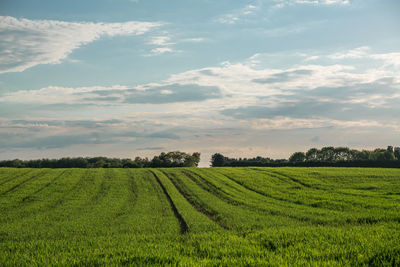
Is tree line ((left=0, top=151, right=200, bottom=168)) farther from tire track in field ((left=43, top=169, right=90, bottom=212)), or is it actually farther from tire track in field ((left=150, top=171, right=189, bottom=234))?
tire track in field ((left=150, top=171, right=189, bottom=234))

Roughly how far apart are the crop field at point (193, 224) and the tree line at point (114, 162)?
236 ft

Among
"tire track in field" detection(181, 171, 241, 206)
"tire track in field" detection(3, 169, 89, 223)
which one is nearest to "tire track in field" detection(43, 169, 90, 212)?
"tire track in field" detection(3, 169, 89, 223)

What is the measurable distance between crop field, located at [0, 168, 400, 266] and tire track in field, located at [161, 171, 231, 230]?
0.16m

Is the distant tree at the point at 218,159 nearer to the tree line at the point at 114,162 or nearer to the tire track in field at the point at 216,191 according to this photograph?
the tree line at the point at 114,162

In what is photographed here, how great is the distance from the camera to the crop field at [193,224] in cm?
1375

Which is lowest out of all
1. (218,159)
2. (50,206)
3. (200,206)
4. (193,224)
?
(50,206)

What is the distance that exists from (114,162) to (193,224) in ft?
393

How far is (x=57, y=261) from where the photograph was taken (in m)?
13.4

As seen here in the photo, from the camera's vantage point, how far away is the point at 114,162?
449 feet

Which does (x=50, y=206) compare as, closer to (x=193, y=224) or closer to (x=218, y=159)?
(x=193, y=224)

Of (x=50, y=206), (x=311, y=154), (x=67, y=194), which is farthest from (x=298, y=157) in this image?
(x=50, y=206)

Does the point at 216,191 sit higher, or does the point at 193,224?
the point at 193,224

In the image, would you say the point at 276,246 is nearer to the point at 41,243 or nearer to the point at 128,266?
the point at 128,266

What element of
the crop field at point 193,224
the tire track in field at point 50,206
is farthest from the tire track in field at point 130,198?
the tire track in field at point 50,206
